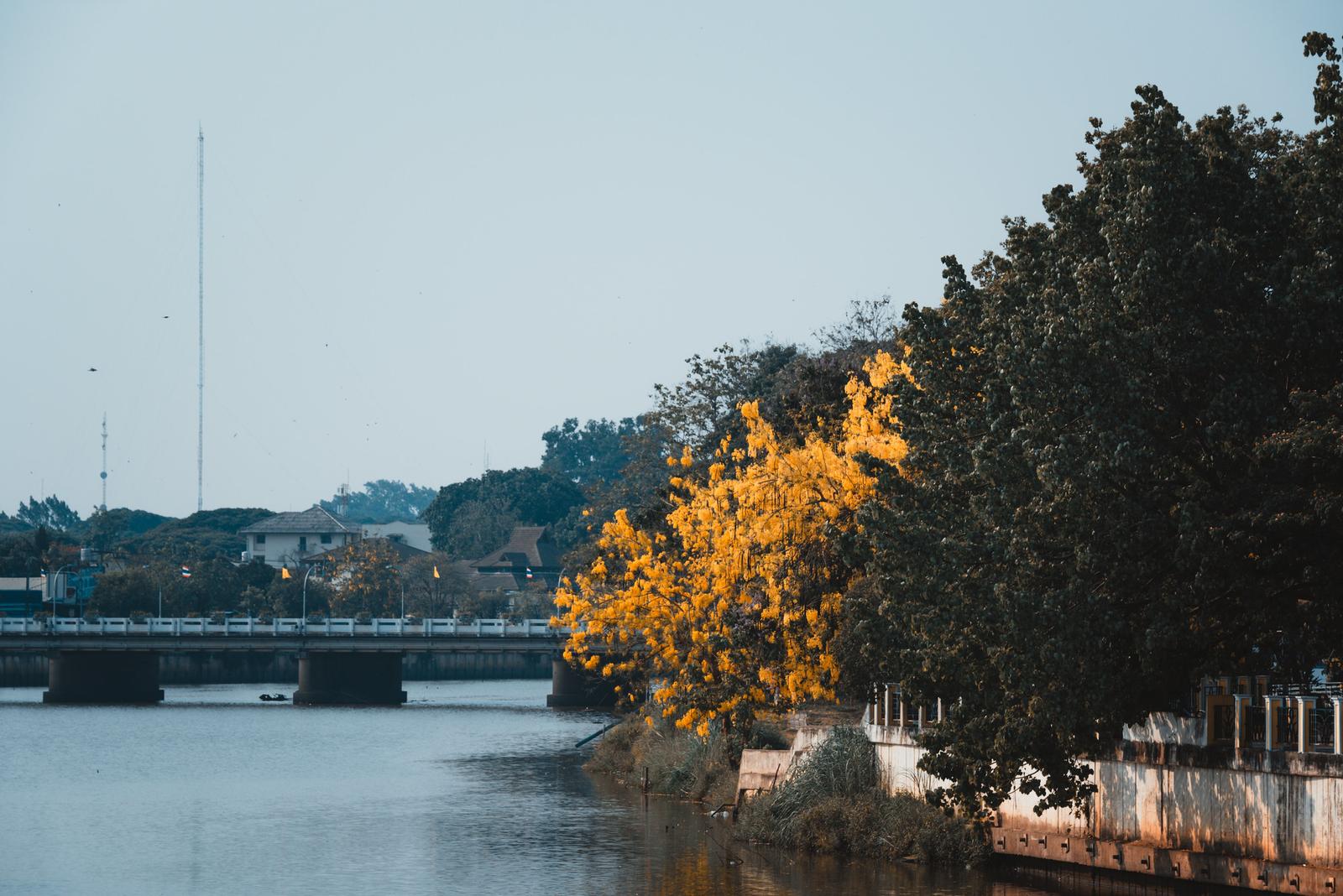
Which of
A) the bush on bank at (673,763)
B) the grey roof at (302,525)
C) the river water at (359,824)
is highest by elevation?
the grey roof at (302,525)

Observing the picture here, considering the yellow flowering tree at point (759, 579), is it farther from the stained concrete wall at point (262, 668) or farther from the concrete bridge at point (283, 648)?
the stained concrete wall at point (262, 668)

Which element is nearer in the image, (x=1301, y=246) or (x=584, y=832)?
(x=1301, y=246)

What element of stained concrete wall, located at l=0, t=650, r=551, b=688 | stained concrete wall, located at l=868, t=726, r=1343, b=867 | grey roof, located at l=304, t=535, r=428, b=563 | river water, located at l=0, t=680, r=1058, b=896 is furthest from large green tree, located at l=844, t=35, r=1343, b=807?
grey roof, located at l=304, t=535, r=428, b=563

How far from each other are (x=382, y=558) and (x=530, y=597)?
678 inches

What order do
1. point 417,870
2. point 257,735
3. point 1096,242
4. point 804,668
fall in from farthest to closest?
point 257,735 < point 804,668 < point 417,870 < point 1096,242

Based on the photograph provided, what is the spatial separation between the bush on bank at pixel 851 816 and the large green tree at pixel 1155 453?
4.16 metres

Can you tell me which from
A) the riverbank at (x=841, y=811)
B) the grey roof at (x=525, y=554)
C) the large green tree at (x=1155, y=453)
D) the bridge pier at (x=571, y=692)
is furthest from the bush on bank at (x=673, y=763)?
the grey roof at (x=525, y=554)

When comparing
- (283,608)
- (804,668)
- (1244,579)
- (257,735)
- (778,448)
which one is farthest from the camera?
(283,608)

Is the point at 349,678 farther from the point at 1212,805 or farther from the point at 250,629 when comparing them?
the point at 1212,805

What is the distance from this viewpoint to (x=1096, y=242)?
2873 cm

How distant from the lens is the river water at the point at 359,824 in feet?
107

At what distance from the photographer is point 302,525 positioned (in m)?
190

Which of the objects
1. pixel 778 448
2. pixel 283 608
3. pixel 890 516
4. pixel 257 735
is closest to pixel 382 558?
pixel 283 608

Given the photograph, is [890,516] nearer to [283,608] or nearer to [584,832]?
[584,832]
